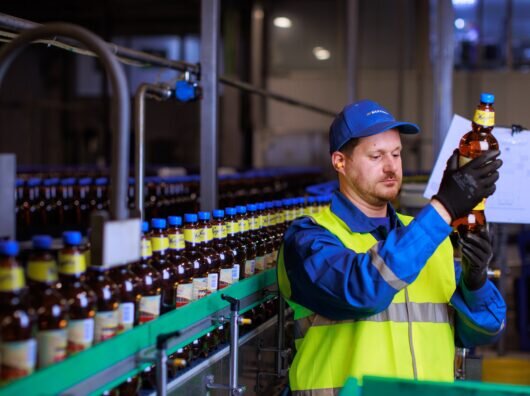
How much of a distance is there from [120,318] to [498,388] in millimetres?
967

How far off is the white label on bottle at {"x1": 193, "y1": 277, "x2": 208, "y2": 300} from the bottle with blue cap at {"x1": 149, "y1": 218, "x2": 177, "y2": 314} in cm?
8

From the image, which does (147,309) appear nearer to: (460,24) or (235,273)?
(235,273)

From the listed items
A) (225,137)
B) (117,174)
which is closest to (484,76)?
(225,137)

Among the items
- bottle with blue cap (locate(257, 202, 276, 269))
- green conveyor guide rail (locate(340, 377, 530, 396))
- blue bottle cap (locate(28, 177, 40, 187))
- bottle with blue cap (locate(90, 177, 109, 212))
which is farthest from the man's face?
bottle with blue cap (locate(90, 177, 109, 212))

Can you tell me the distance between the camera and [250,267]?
121 inches

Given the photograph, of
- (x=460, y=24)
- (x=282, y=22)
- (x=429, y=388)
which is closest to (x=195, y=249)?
(x=429, y=388)

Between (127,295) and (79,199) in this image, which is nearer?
(127,295)

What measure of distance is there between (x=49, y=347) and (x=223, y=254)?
1.18m

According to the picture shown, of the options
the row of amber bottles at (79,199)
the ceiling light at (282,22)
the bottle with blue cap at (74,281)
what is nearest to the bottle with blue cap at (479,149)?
the bottle with blue cap at (74,281)

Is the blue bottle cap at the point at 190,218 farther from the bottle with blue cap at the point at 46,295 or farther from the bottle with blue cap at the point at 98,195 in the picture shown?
the bottle with blue cap at the point at 98,195

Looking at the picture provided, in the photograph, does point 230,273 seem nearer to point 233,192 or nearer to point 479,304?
point 479,304

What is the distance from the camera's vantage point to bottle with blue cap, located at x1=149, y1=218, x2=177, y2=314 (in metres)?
2.41

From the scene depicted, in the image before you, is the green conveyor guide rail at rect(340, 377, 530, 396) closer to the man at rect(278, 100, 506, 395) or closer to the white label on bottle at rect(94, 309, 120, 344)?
the man at rect(278, 100, 506, 395)

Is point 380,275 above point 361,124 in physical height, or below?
below
